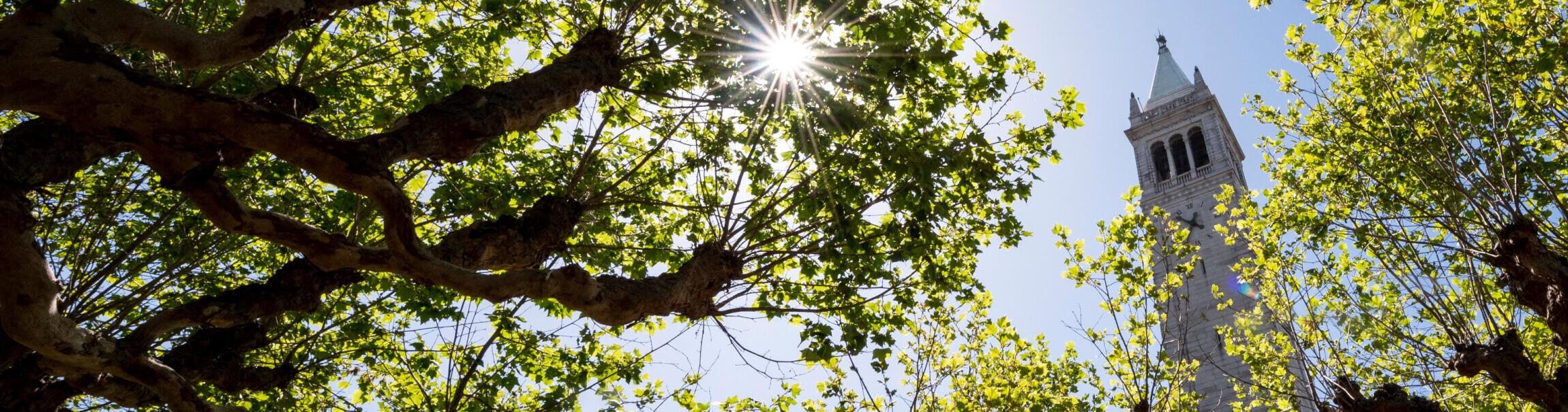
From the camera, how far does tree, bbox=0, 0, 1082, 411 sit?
4305mm

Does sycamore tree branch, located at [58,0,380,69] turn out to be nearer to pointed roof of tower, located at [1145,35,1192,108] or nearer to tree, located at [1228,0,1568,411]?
tree, located at [1228,0,1568,411]

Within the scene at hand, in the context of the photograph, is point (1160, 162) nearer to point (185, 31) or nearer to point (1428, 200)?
point (1428, 200)

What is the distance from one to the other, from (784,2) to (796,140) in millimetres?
1373

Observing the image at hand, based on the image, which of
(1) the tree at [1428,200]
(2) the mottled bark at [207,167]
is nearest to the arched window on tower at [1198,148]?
(1) the tree at [1428,200]

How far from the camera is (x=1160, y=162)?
163 feet

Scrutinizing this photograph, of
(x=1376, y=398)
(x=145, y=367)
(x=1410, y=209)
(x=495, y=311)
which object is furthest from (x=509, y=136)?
(x=1410, y=209)

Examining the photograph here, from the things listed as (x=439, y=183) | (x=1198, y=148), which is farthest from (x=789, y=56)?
(x=1198, y=148)

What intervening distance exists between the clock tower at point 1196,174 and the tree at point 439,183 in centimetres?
3176

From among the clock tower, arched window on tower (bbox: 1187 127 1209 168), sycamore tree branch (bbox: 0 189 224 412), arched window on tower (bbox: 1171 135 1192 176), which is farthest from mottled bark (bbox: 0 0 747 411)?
arched window on tower (bbox: 1171 135 1192 176)

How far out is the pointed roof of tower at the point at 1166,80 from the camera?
172 ft

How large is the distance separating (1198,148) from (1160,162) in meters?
2.19

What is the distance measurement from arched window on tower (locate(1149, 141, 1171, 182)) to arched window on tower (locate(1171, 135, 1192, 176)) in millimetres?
460

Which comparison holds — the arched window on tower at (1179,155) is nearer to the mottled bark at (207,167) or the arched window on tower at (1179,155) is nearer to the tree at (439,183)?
the tree at (439,183)

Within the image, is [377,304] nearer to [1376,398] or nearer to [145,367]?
[145,367]
